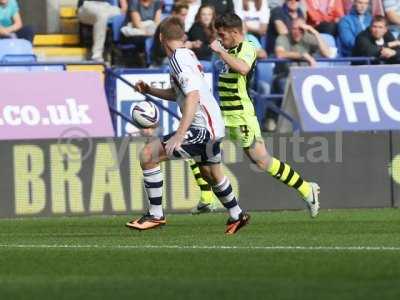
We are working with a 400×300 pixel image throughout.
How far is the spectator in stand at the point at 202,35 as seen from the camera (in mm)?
21000

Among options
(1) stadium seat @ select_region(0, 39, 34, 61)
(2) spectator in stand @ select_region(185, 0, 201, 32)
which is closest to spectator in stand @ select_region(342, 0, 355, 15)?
(2) spectator in stand @ select_region(185, 0, 201, 32)

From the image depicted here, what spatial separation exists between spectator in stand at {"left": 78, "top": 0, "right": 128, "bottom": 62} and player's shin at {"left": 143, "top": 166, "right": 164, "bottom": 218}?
801 cm

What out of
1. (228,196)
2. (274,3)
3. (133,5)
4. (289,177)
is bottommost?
(289,177)

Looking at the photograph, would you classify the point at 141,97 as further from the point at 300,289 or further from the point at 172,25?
the point at 300,289

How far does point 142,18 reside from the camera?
21719 millimetres

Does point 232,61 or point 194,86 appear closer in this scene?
point 194,86

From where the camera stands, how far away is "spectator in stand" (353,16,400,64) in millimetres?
21609

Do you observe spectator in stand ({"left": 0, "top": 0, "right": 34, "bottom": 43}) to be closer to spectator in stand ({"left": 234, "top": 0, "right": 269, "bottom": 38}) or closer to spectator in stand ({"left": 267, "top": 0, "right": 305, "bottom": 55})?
spectator in stand ({"left": 234, "top": 0, "right": 269, "bottom": 38})

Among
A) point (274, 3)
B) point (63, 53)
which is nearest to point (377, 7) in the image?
point (274, 3)

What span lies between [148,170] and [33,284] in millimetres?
4106

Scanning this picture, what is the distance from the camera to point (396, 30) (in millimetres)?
23344

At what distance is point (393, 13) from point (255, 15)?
2680 millimetres

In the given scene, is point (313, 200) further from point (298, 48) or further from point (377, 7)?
point (377, 7)

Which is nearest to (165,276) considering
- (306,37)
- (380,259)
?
(380,259)
